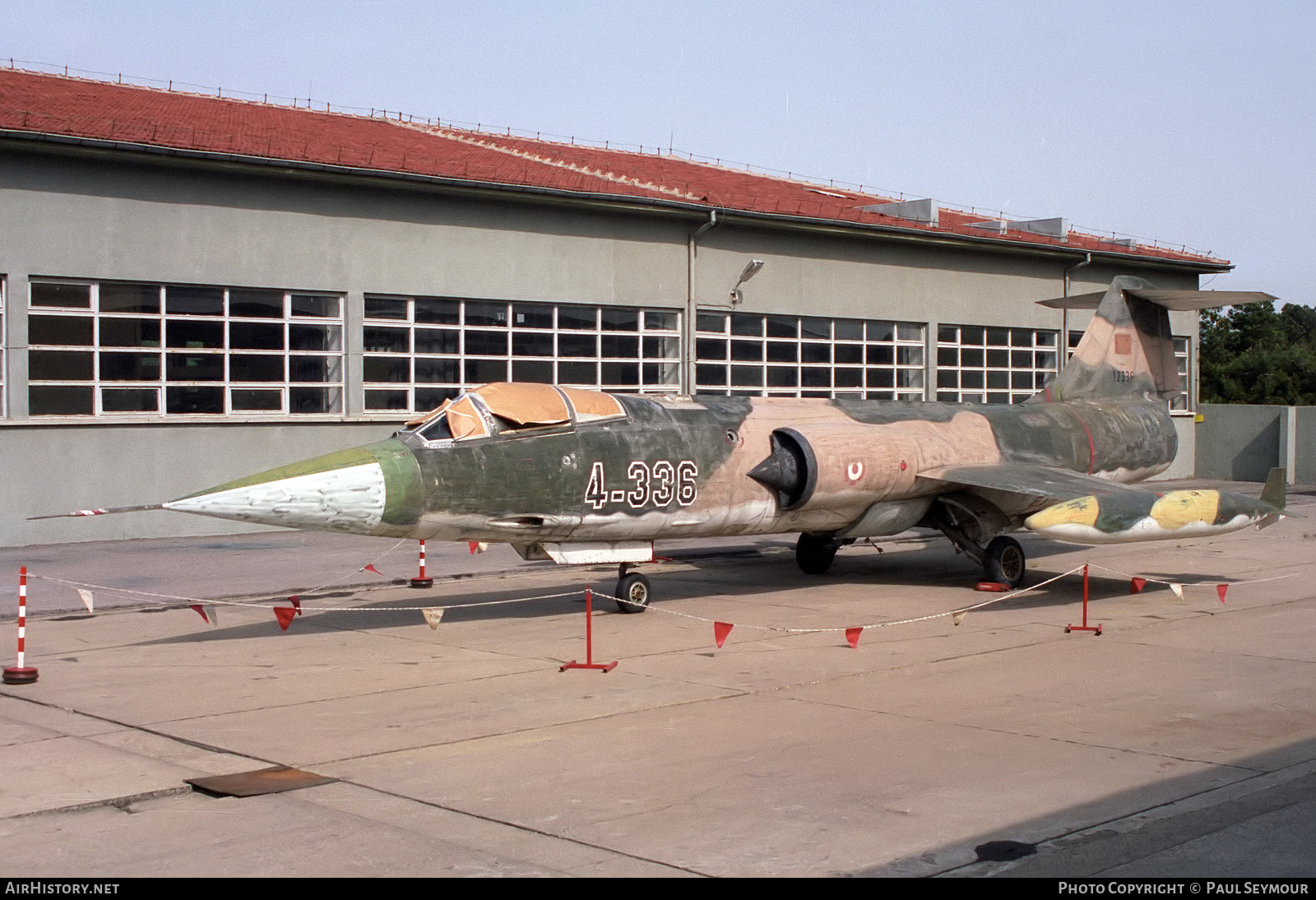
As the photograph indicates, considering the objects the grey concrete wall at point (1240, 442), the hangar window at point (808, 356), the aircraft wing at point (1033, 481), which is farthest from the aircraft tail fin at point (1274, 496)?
the grey concrete wall at point (1240, 442)

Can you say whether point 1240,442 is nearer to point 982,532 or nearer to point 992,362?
point 992,362

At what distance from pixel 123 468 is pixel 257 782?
48.1 feet

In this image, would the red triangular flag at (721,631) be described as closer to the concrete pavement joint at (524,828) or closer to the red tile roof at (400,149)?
the concrete pavement joint at (524,828)

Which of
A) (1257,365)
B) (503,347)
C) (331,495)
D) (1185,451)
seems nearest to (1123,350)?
(503,347)

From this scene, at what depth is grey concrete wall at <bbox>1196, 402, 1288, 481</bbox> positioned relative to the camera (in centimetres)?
3509

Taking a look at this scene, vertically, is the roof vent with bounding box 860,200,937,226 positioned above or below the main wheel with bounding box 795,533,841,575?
above

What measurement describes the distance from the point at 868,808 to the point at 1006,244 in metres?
26.7

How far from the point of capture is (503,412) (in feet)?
40.2

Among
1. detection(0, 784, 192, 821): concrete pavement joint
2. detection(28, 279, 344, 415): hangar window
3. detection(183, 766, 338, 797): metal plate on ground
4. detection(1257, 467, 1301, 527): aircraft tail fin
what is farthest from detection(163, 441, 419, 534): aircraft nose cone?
detection(28, 279, 344, 415): hangar window

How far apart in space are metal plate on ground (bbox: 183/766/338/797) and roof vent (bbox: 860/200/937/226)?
2597 centimetres

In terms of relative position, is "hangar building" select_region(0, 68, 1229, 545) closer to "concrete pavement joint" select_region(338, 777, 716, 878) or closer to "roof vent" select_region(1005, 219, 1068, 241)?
"roof vent" select_region(1005, 219, 1068, 241)

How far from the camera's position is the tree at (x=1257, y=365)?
177 feet
